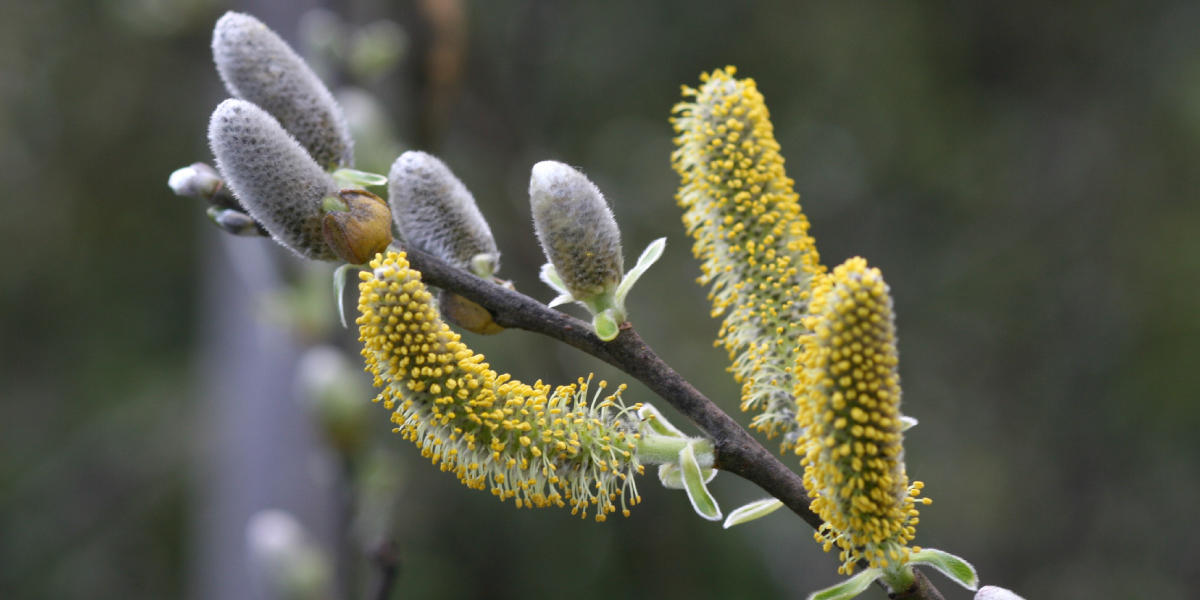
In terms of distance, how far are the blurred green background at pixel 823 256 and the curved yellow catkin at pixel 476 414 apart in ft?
7.40

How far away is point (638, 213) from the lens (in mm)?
4570

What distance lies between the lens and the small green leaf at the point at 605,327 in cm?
122

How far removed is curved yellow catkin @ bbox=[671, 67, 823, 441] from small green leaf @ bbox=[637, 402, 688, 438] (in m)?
0.10

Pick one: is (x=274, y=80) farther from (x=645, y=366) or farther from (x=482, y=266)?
(x=645, y=366)

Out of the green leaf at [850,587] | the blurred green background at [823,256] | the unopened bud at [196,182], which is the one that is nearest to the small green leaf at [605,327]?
the green leaf at [850,587]

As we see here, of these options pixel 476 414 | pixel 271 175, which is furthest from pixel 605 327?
pixel 271 175

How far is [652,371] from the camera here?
1.22m

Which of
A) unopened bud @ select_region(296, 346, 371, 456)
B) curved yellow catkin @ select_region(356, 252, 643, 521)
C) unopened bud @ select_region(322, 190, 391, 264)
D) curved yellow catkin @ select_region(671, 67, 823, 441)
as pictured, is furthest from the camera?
unopened bud @ select_region(296, 346, 371, 456)

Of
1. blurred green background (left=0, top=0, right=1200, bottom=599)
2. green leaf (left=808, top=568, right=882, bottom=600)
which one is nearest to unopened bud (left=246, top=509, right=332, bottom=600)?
blurred green background (left=0, top=0, right=1200, bottom=599)

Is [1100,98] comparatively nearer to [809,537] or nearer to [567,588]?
[809,537]

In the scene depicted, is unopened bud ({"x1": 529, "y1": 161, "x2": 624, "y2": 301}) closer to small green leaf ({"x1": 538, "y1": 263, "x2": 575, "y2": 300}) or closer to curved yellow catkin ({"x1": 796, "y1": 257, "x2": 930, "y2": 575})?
small green leaf ({"x1": 538, "y1": 263, "x2": 575, "y2": 300})

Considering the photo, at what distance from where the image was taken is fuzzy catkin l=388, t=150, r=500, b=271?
1.30 metres

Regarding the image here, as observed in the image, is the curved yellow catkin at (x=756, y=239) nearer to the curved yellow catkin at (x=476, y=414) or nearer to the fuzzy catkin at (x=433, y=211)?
the curved yellow catkin at (x=476, y=414)

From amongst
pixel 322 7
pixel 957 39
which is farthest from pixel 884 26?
pixel 322 7
